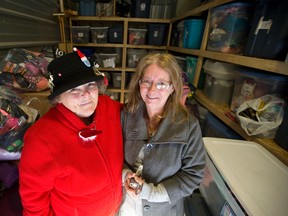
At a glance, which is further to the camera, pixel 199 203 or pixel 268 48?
pixel 199 203

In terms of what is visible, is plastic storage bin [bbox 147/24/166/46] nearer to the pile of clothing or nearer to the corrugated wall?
the corrugated wall

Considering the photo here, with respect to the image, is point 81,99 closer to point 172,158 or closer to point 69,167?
point 69,167

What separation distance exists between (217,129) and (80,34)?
271 cm

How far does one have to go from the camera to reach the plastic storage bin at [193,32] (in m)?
1.92

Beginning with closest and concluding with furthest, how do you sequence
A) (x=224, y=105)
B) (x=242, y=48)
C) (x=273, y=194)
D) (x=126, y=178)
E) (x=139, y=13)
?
(x=273, y=194) < (x=126, y=178) < (x=242, y=48) < (x=224, y=105) < (x=139, y=13)

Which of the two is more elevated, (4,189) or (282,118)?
(282,118)

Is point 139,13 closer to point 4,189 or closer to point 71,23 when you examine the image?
point 71,23

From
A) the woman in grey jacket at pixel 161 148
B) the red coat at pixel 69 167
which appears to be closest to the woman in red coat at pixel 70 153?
the red coat at pixel 69 167

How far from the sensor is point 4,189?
81 cm

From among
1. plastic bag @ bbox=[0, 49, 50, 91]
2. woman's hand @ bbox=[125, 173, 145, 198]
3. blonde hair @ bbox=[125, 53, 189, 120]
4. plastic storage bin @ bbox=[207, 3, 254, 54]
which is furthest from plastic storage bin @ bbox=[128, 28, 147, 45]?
woman's hand @ bbox=[125, 173, 145, 198]

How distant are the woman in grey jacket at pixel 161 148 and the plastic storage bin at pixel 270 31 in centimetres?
59

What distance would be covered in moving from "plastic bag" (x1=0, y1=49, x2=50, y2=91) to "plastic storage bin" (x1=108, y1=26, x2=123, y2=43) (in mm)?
1863

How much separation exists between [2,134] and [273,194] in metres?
1.28

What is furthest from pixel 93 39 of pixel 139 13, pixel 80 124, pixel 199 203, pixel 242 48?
pixel 199 203
